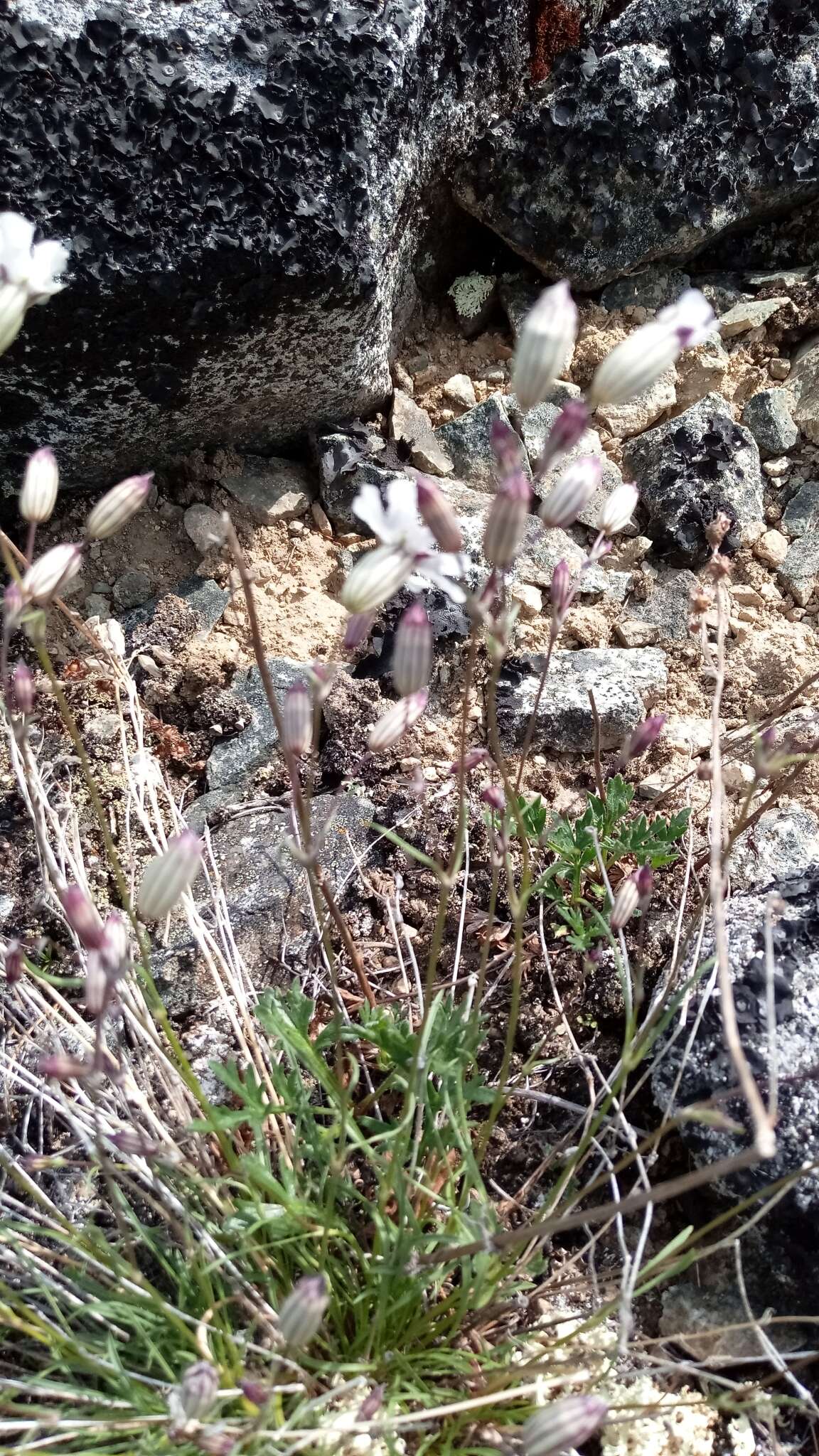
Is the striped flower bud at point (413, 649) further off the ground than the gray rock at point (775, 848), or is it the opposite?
the striped flower bud at point (413, 649)

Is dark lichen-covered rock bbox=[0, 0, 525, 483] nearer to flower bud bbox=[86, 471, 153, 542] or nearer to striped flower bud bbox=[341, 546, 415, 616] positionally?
flower bud bbox=[86, 471, 153, 542]

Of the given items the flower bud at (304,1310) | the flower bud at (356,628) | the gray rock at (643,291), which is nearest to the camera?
the flower bud at (304,1310)

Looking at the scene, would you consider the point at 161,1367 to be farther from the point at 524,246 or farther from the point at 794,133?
the point at 794,133

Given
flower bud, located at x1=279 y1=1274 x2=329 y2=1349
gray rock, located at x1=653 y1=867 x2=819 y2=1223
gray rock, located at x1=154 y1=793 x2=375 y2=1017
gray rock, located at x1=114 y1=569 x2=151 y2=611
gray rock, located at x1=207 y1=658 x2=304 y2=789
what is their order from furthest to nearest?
1. gray rock, located at x1=114 y1=569 x2=151 y2=611
2. gray rock, located at x1=207 y1=658 x2=304 y2=789
3. gray rock, located at x1=154 y1=793 x2=375 y2=1017
4. gray rock, located at x1=653 y1=867 x2=819 y2=1223
5. flower bud, located at x1=279 y1=1274 x2=329 y2=1349

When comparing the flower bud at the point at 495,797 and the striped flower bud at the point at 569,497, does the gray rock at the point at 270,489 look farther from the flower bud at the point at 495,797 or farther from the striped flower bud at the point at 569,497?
the striped flower bud at the point at 569,497

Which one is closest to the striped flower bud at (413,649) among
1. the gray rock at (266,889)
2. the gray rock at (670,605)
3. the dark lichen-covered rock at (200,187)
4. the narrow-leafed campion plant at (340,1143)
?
the narrow-leafed campion plant at (340,1143)

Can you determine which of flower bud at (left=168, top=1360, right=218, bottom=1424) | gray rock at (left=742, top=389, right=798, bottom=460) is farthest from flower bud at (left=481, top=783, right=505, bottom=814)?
gray rock at (left=742, top=389, right=798, bottom=460)

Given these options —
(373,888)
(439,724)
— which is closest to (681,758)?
(439,724)
